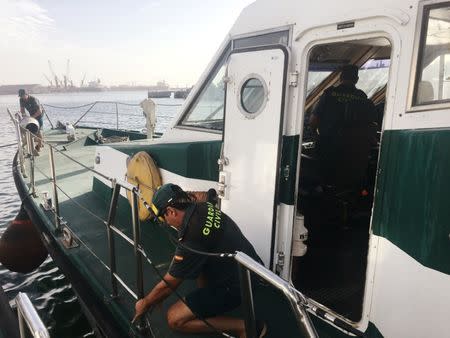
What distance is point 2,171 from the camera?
1381 cm

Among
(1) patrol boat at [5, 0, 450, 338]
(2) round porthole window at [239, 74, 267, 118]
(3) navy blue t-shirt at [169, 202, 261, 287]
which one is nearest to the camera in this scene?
(1) patrol boat at [5, 0, 450, 338]

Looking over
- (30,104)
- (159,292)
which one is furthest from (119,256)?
(30,104)

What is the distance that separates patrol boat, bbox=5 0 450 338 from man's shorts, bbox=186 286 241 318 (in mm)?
348

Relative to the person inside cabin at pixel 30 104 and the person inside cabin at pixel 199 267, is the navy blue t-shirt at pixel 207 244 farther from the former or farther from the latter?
the person inside cabin at pixel 30 104

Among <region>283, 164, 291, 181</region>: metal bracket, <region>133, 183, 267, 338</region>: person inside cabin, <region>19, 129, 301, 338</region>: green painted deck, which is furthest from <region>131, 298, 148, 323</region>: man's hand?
<region>283, 164, 291, 181</region>: metal bracket

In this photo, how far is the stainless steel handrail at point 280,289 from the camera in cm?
144

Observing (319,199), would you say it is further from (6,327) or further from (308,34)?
(6,327)

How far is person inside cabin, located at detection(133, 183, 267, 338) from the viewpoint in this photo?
2451 mm

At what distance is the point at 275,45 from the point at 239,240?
156 cm

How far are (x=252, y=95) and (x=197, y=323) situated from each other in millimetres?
1928

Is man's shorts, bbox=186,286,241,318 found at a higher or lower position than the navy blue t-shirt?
lower

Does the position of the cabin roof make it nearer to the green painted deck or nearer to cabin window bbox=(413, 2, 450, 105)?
cabin window bbox=(413, 2, 450, 105)

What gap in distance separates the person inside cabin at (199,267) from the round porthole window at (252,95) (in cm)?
102

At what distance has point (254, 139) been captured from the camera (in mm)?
3170
